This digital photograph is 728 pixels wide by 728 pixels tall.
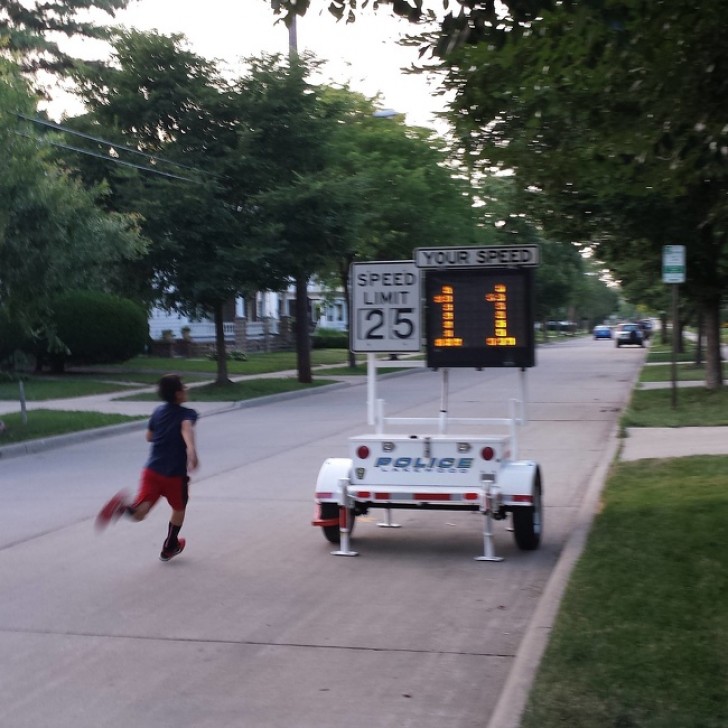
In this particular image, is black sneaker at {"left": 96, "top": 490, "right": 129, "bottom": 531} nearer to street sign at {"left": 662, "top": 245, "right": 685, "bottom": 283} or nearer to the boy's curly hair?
the boy's curly hair

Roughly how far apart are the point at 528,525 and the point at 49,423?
41.0 ft

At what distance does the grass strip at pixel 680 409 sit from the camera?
56.7ft

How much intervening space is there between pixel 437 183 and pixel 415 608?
31.1m

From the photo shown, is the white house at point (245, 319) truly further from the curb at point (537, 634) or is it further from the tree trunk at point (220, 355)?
the curb at point (537, 634)

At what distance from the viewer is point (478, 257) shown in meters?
9.37

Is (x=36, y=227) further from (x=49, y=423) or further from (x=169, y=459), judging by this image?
(x=169, y=459)

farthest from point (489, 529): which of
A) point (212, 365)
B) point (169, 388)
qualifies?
point (212, 365)

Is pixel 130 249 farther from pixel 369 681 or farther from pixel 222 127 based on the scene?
pixel 369 681

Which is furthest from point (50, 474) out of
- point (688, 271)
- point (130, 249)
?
point (688, 271)

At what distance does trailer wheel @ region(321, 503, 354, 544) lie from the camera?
29.7 ft

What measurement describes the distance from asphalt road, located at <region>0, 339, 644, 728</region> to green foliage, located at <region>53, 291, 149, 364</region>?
65.1ft

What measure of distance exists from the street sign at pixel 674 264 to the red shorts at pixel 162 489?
38.2 feet

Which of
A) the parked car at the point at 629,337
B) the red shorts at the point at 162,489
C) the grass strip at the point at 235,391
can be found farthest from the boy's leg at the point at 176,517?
the parked car at the point at 629,337

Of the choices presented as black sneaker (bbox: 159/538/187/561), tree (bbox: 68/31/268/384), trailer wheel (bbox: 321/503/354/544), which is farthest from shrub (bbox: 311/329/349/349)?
black sneaker (bbox: 159/538/187/561)
